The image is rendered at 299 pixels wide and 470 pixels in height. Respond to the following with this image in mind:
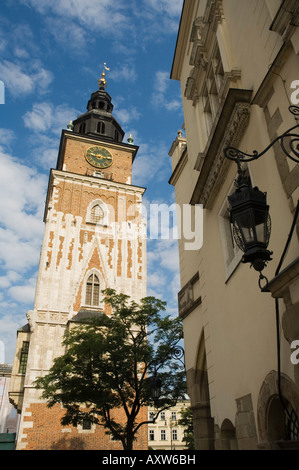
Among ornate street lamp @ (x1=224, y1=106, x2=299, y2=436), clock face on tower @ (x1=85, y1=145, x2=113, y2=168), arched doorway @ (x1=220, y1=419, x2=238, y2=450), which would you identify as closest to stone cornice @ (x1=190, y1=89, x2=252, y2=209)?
ornate street lamp @ (x1=224, y1=106, x2=299, y2=436)

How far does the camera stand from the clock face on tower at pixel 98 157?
35.2m

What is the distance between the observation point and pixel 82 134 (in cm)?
3609

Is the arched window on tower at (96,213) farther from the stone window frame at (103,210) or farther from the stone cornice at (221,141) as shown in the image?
the stone cornice at (221,141)

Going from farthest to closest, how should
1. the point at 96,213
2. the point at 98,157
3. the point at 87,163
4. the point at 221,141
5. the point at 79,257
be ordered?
1. the point at 98,157
2. the point at 87,163
3. the point at 96,213
4. the point at 79,257
5. the point at 221,141

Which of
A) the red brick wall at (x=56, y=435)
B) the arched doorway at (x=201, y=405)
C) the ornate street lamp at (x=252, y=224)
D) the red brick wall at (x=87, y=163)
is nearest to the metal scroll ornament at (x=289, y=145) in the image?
the ornate street lamp at (x=252, y=224)

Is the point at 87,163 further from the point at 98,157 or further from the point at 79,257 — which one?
the point at 79,257

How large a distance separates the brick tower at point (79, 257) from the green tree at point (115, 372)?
9.21ft

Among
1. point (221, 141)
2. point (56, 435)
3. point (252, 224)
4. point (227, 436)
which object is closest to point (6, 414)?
point (56, 435)

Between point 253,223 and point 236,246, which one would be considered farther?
point 236,246

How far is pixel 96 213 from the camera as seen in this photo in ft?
105

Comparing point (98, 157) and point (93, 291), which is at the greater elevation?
point (98, 157)

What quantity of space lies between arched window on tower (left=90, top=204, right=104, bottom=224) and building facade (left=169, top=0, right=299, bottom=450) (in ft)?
72.7

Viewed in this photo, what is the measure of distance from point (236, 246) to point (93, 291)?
22.7 meters
